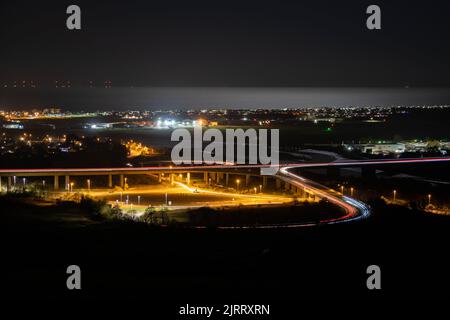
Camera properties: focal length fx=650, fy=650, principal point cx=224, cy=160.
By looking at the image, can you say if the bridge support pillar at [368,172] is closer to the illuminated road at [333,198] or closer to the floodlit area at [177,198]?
the illuminated road at [333,198]

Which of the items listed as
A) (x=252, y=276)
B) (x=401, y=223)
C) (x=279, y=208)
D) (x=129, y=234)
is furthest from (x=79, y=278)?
(x=279, y=208)

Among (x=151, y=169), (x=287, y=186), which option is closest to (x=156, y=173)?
(x=151, y=169)

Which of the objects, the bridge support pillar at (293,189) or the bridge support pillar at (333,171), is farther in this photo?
the bridge support pillar at (333,171)

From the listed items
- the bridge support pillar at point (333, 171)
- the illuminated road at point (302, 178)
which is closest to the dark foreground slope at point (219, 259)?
the illuminated road at point (302, 178)

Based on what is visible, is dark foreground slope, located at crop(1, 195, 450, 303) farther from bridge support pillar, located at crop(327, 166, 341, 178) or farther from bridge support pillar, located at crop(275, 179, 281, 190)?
bridge support pillar, located at crop(327, 166, 341, 178)

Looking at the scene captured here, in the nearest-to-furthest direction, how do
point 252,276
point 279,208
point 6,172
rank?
1. point 252,276
2. point 279,208
3. point 6,172

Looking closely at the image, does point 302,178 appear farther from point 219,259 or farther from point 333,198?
point 219,259

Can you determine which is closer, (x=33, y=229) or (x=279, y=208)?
(x=33, y=229)

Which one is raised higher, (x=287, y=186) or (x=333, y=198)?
(x=333, y=198)

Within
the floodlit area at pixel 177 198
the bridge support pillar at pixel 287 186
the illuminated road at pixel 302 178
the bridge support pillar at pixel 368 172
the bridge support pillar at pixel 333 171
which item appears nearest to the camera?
the illuminated road at pixel 302 178

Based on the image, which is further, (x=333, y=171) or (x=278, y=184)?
(x=333, y=171)
